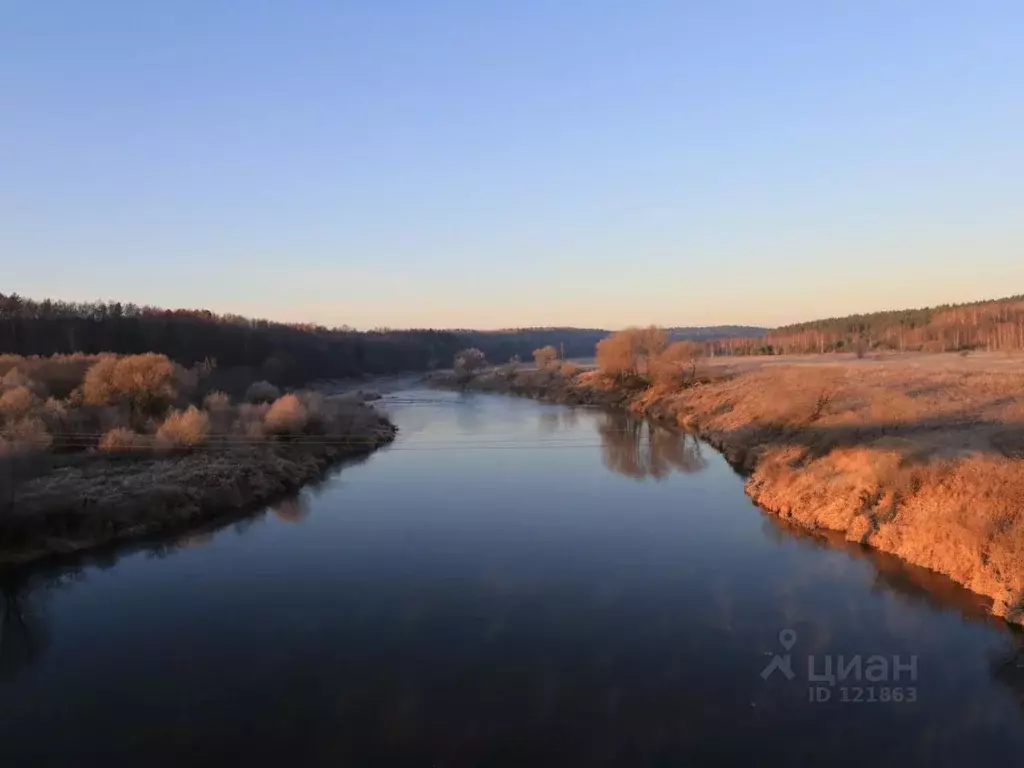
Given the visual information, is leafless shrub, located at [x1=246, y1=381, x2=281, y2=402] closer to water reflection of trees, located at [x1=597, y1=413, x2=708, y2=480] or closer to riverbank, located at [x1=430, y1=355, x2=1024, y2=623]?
water reflection of trees, located at [x1=597, y1=413, x2=708, y2=480]

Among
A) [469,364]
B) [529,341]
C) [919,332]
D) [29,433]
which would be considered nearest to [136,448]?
[29,433]

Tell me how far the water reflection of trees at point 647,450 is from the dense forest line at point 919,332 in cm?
3692

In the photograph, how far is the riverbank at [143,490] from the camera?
50.1 feet

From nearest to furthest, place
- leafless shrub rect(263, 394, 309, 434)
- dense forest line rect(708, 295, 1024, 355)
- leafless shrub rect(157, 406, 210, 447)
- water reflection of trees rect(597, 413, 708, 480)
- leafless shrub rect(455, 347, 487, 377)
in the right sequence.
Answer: leafless shrub rect(157, 406, 210, 447), water reflection of trees rect(597, 413, 708, 480), leafless shrub rect(263, 394, 309, 434), dense forest line rect(708, 295, 1024, 355), leafless shrub rect(455, 347, 487, 377)

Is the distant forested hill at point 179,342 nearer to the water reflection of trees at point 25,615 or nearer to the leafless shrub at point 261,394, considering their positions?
the leafless shrub at point 261,394

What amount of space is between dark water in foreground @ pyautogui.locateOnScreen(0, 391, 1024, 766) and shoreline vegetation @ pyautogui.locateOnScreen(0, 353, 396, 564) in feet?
4.95

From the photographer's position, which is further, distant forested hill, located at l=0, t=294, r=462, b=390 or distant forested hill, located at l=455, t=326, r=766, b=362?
distant forested hill, located at l=455, t=326, r=766, b=362

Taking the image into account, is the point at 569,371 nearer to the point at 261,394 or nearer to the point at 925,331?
the point at 261,394

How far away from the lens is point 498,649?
10.5m

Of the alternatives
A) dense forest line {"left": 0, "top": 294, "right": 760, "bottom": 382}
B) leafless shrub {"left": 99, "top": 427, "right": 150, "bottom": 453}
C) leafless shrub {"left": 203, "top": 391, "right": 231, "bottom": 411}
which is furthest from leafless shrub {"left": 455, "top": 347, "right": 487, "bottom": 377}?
leafless shrub {"left": 99, "top": 427, "right": 150, "bottom": 453}

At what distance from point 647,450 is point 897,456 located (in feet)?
43.9

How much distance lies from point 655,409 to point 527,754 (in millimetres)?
34632

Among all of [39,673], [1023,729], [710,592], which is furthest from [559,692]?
[39,673]

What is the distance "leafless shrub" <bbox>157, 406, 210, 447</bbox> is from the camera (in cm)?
2345
